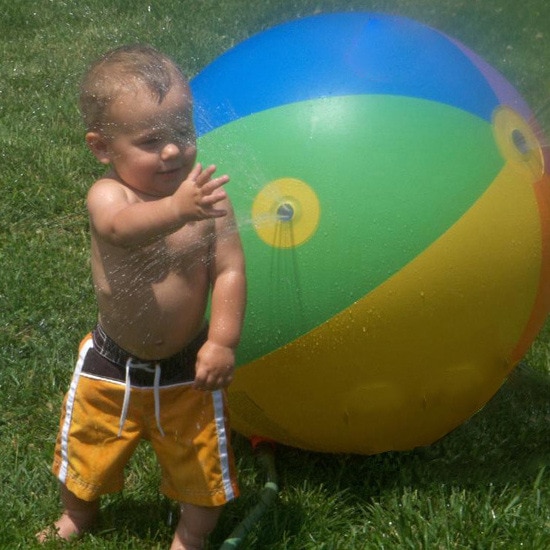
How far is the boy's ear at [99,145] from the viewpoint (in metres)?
2.44

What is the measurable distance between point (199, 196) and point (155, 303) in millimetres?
459

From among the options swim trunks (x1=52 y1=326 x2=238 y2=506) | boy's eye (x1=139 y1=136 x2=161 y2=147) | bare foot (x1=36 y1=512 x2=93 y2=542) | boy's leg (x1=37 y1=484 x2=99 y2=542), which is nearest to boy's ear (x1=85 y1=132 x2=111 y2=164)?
boy's eye (x1=139 y1=136 x2=161 y2=147)

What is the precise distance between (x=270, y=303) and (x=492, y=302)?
606mm

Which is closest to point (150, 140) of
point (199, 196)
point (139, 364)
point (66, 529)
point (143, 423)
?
point (199, 196)

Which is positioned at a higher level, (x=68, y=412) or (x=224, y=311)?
(x=224, y=311)

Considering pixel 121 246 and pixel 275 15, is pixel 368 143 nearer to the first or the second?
pixel 121 246

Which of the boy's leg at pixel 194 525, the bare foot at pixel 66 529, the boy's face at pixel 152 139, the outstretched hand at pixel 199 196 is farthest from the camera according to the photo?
the bare foot at pixel 66 529

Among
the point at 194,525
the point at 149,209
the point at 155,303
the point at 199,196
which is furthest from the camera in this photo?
the point at 194,525

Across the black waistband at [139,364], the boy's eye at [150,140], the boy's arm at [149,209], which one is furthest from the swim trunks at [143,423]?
the boy's eye at [150,140]

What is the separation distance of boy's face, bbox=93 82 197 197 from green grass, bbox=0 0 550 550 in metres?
1.07

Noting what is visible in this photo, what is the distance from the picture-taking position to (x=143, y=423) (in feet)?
8.86

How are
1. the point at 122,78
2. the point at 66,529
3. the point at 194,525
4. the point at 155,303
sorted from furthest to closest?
the point at 66,529
the point at 194,525
the point at 155,303
the point at 122,78

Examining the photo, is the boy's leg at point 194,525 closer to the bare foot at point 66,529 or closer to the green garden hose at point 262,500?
the green garden hose at point 262,500

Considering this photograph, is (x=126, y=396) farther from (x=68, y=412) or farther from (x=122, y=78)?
(x=122, y=78)
